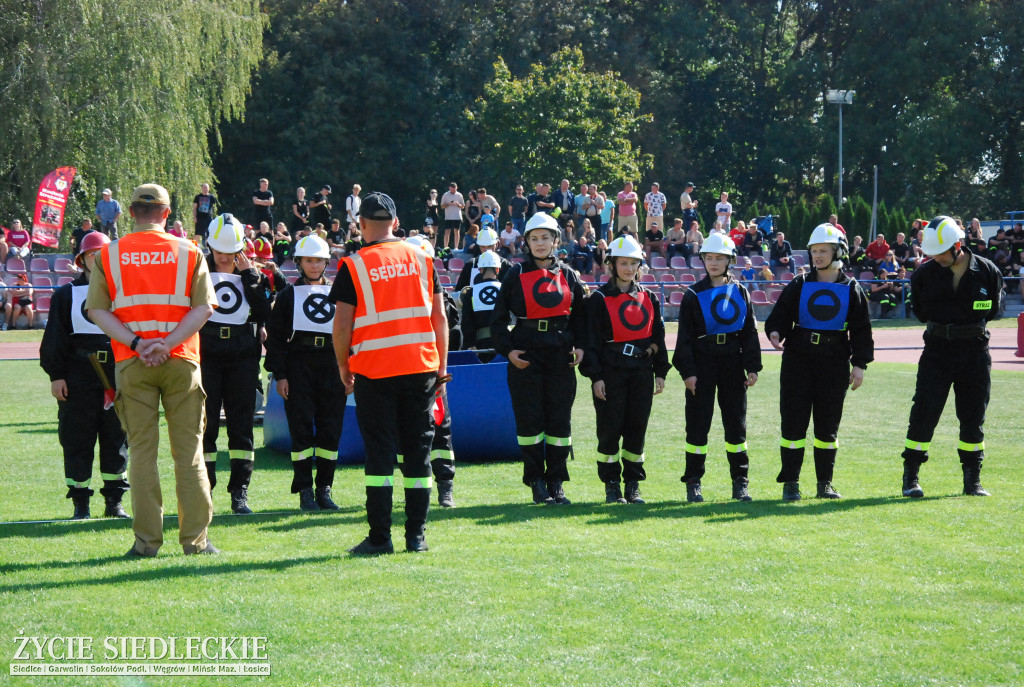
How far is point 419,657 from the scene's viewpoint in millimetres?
5082

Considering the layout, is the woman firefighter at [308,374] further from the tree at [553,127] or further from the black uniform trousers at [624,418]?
the tree at [553,127]

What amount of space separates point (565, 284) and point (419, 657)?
4358 mm

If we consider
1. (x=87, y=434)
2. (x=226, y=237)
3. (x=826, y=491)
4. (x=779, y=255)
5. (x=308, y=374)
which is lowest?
(x=826, y=491)

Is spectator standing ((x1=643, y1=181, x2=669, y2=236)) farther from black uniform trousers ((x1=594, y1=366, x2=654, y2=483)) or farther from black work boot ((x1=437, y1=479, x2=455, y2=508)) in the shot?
black work boot ((x1=437, y1=479, x2=455, y2=508))

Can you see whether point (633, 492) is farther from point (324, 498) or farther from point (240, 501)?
point (240, 501)

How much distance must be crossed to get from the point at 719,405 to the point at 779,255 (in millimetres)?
25600

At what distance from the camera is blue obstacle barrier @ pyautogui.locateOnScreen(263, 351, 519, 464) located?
11445 mm

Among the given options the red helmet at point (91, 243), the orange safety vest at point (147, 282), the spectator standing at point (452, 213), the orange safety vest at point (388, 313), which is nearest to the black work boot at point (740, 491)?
the orange safety vest at point (388, 313)

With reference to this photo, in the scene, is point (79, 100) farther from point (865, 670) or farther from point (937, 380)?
point (865, 670)

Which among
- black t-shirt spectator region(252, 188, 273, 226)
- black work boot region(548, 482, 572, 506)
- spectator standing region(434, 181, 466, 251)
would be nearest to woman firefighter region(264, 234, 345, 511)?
black work boot region(548, 482, 572, 506)

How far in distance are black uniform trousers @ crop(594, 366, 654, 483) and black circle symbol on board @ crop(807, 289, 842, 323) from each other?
50.9 inches

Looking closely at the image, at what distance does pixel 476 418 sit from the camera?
38.1 feet

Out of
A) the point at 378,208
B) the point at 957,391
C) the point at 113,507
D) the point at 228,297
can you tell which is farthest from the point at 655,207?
the point at 378,208

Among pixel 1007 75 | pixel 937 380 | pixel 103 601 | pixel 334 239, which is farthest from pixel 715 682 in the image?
pixel 1007 75
